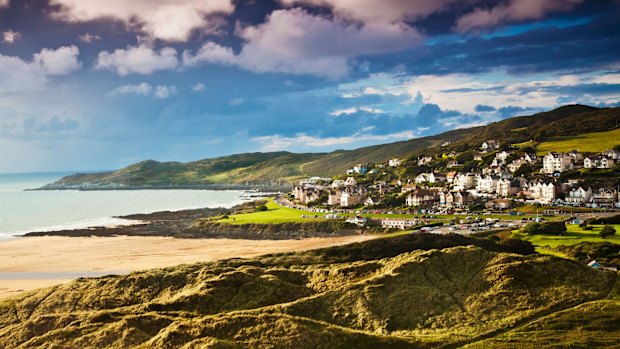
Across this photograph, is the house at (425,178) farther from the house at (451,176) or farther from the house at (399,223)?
the house at (399,223)

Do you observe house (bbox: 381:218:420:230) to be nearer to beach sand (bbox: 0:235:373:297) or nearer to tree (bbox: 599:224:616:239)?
beach sand (bbox: 0:235:373:297)

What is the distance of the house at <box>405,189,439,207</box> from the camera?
112 meters

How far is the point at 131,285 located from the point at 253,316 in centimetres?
1416

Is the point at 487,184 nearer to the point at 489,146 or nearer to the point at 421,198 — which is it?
the point at 421,198

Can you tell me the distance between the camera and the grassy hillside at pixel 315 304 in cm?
2992

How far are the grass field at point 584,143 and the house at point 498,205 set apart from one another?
50.1 metres

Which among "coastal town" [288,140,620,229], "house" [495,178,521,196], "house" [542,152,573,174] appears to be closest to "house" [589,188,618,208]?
"coastal town" [288,140,620,229]

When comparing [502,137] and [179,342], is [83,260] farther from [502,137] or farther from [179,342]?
[502,137]

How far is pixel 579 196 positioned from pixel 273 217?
187 feet

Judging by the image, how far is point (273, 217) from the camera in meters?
108

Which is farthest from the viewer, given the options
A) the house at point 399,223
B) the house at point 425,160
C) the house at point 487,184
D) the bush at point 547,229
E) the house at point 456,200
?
the house at point 425,160

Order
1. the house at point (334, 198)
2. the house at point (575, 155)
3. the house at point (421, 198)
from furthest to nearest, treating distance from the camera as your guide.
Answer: the house at point (575, 155)
the house at point (334, 198)
the house at point (421, 198)

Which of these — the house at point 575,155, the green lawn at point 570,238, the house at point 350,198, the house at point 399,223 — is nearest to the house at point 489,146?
the house at point 575,155

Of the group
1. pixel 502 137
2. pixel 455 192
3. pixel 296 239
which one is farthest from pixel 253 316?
pixel 502 137
